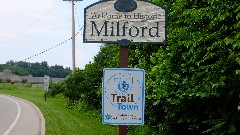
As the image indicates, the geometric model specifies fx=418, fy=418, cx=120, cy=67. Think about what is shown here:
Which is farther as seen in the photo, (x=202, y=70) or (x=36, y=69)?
(x=36, y=69)

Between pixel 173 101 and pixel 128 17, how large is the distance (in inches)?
97.4

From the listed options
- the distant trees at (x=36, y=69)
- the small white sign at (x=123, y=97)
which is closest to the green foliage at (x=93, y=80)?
the small white sign at (x=123, y=97)

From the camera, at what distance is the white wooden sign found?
5.21 meters

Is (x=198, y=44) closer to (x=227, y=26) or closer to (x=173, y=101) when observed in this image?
(x=227, y=26)

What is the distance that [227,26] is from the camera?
22.2 feet

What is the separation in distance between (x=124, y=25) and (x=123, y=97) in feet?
3.01

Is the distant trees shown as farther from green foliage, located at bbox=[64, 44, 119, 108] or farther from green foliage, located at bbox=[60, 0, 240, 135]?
green foliage, located at bbox=[60, 0, 240, 135]

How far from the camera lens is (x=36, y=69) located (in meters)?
156

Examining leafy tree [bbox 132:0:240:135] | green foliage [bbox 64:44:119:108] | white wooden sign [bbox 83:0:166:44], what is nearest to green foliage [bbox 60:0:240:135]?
leafy tree [bbox 132:0:240:135]

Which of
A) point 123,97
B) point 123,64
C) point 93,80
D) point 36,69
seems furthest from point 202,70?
point 36,69

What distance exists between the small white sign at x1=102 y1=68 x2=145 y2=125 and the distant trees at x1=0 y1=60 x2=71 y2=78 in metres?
136

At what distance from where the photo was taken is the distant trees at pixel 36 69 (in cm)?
14138

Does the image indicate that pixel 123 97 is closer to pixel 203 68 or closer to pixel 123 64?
pixel 123 64

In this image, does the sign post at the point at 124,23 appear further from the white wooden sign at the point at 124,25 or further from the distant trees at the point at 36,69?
the distant trees at the point at 36,69
